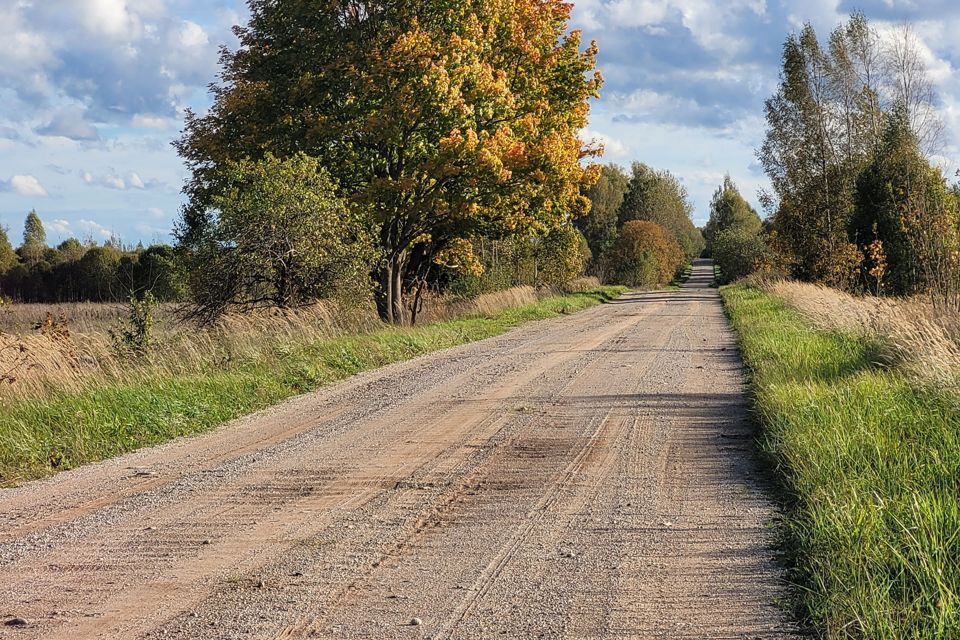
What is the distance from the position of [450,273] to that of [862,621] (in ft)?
94.0

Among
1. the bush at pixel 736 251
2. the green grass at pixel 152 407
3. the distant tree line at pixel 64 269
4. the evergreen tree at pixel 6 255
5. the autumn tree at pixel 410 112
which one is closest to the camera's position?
the green grass at pixel 152 407

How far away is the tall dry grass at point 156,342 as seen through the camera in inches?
435

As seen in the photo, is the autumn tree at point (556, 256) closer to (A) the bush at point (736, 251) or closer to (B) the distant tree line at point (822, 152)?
(B) the distant tree line at point (822, 152)

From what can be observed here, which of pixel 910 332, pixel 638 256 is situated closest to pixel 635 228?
pixel 638 256

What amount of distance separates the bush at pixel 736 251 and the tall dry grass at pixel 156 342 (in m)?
63.7

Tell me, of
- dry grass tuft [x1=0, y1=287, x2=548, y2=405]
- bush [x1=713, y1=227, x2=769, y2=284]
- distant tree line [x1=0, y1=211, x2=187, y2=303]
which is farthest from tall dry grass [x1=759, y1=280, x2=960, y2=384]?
bush [x1=713, y1=227, x2=769, y2=284]

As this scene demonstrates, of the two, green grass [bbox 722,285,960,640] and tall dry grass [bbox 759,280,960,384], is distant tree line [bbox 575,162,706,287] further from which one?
green grass [bbox 722,285,960,640]

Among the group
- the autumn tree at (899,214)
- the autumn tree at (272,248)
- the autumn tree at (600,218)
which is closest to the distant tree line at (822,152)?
the autumn tree at (899,214)

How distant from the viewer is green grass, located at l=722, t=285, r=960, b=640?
3.78 m

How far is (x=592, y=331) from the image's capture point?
862 inches

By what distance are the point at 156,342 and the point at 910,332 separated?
36.8 feet

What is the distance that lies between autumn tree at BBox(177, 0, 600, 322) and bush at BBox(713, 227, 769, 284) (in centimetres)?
5448

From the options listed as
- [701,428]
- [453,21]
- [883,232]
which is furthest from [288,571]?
[883,232]

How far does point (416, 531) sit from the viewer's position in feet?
17.8
